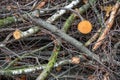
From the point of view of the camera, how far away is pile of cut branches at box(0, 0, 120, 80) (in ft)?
7.54

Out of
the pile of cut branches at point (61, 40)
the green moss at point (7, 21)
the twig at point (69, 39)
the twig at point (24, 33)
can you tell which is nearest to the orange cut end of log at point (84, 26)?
the pile of cut branches at point (61, 40)

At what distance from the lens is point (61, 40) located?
7.80 ft

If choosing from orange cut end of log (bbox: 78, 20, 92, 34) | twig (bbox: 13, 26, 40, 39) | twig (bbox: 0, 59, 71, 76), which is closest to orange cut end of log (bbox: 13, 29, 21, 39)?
twig (bbox: 13, 26, 40, 39)

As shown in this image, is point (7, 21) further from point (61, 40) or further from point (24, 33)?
point (61, 40)

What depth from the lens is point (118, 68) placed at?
2.40m

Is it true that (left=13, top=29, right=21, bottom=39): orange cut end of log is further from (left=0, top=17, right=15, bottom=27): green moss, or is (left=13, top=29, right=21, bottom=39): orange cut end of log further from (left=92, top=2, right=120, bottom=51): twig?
(left=92, top=2, right=120, bottom=51): twig

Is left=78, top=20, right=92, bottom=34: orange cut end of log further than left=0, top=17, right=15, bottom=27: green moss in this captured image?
No

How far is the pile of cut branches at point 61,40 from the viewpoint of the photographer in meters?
2.30

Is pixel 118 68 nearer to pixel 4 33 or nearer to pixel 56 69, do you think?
pixel 56 69

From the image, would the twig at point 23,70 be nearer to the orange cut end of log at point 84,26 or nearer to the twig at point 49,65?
the twig at point 49,65

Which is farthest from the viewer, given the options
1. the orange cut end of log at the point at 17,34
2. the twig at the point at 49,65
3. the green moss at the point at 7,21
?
the green moss at the point at 7,21

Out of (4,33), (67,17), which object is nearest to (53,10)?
(67,17)

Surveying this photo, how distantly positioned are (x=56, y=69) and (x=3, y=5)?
2.93ft

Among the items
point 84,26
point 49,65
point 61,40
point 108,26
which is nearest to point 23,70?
point 49,65
